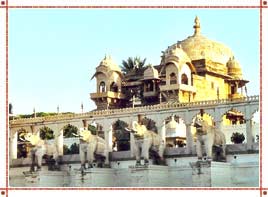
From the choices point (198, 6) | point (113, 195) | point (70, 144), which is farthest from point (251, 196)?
point (70, 144)

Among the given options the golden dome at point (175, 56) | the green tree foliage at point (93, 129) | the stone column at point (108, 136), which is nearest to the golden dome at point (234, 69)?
the golden dome at point (175, 56)

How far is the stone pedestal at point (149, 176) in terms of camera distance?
339 inches

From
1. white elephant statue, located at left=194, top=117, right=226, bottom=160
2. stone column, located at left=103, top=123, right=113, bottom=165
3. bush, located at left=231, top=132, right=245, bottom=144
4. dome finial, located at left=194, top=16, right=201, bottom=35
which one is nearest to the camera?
white elephant statue, located at left=194, top=117, right=226, bottom=160

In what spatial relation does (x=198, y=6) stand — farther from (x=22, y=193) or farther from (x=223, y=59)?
(x=223, y=59)

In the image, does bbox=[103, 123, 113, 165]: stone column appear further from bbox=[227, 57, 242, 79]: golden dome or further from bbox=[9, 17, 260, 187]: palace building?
bbox=[227, 57, 242, 79]: golden dome

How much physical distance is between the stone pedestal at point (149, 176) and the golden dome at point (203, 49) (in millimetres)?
4186

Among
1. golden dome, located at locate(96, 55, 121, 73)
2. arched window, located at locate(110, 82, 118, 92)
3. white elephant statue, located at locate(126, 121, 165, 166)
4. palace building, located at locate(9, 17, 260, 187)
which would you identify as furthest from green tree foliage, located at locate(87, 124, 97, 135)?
white elephant statue, located at locate(126, 121, 165, 166)

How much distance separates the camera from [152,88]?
1177 cm

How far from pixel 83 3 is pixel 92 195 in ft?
5.48

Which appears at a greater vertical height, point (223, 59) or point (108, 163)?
point (223, 59)

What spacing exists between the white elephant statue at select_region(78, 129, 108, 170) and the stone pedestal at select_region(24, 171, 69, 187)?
392 mm

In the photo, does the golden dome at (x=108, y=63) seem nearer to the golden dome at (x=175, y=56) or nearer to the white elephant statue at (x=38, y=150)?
the golden dome at (x=175, y=56)

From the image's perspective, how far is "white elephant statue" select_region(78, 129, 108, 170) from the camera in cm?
951

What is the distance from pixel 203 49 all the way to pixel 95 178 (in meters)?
4.55
